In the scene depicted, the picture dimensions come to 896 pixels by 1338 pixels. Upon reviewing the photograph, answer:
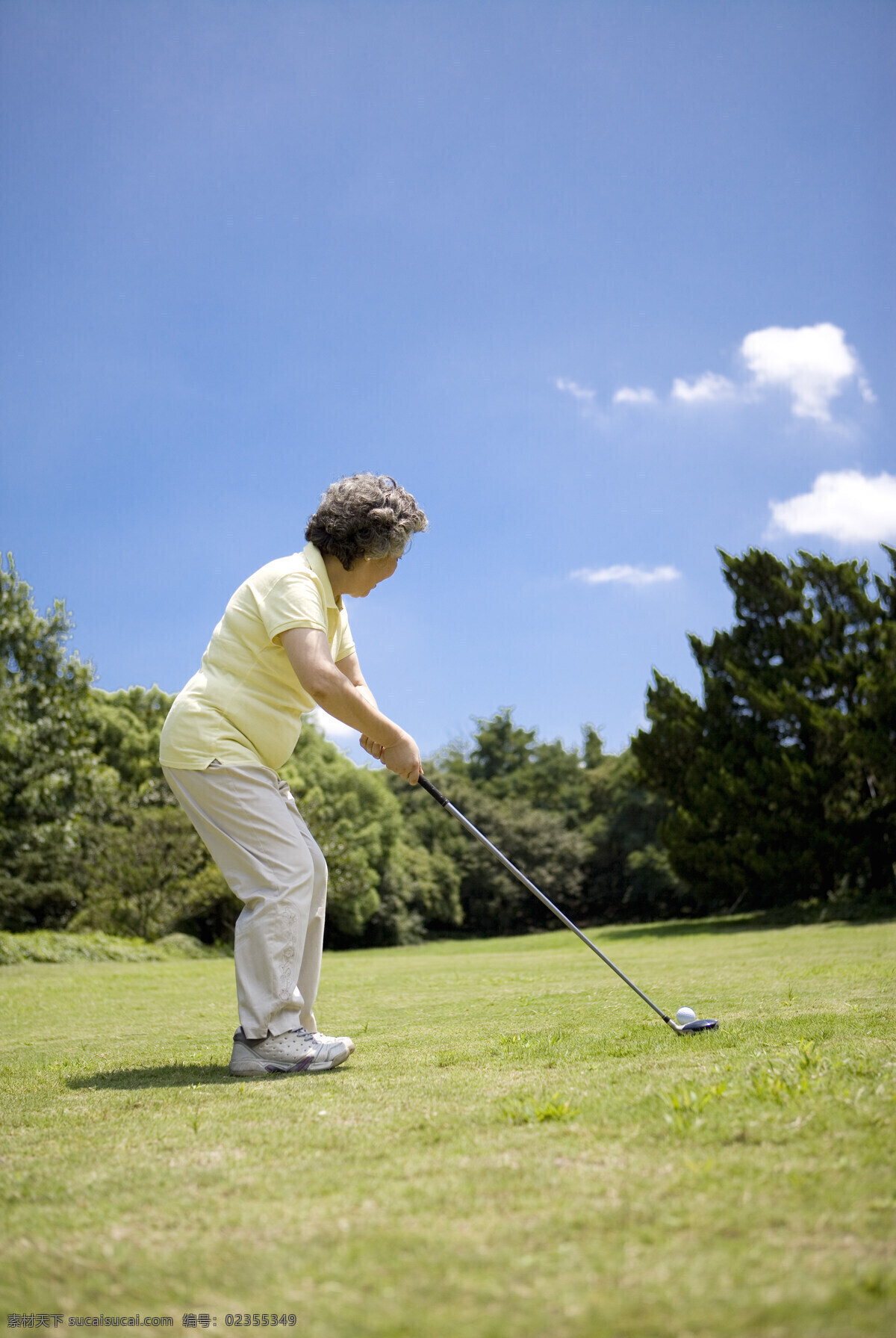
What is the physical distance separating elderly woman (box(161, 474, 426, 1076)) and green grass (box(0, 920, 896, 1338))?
13.9 inches

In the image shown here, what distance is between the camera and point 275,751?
428 cm

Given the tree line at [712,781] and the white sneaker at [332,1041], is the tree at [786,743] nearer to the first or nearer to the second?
the tree line at [712,781]

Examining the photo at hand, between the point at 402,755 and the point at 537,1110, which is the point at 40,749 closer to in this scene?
the point at 402,755

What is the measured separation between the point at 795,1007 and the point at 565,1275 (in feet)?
12.3

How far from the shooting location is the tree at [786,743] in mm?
24562

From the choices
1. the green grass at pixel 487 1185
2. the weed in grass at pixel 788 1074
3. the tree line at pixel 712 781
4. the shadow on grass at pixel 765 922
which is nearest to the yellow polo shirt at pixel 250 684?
the green grass at pixel 487 1185

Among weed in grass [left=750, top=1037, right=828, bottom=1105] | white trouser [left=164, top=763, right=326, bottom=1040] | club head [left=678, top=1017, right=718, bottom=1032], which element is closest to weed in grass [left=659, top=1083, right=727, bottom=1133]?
weed in grass [left=750, top=1037, right=828, bottom=1105]

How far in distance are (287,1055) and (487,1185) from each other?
6.42 feet

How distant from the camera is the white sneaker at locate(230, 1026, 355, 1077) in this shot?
382cm

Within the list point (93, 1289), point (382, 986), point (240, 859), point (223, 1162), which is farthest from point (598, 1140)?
point (382, 986)

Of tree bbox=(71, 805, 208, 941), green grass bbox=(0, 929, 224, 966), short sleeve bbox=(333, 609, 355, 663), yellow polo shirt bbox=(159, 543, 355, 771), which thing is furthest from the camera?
tree bbox=(71, 805, 208, 941)

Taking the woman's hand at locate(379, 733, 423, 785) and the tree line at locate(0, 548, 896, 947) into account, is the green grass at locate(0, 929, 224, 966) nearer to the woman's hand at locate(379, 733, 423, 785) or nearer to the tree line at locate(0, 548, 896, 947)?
the tree line at locate(0, 548, 896, 947)

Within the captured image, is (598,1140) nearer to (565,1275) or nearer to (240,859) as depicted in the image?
(565,1275)

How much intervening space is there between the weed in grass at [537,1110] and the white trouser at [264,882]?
4.45 feet
